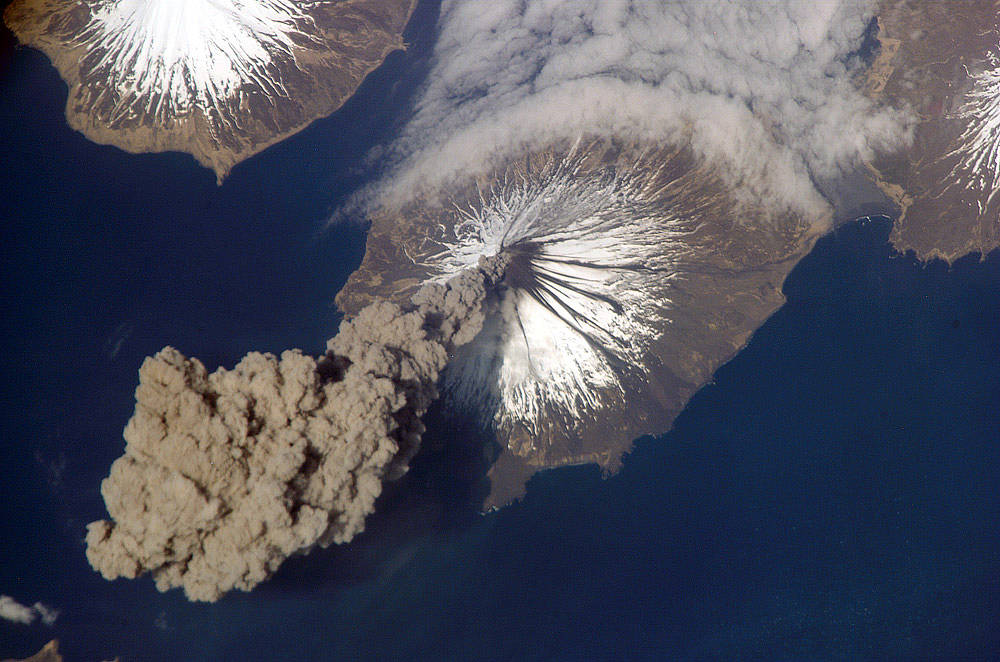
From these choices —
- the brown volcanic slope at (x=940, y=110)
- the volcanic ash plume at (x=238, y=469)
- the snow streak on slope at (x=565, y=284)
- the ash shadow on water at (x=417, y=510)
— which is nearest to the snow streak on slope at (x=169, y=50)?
the snow streak on slope at (x=565, y=284)

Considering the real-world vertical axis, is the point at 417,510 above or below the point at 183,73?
below

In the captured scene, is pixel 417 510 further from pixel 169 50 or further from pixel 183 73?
pixel 169 50

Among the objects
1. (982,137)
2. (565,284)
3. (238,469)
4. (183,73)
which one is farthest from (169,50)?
(982,137)

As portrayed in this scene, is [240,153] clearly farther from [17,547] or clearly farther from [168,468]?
[17,547]

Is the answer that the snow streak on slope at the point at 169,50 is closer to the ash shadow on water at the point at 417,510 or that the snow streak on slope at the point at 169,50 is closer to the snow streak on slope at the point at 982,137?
the ash shadow on water at the point at 417,510

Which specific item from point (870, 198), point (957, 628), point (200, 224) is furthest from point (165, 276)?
point (957, 628)

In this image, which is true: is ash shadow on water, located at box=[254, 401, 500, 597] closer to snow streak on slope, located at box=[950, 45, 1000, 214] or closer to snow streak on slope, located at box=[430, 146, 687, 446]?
snow streak on slope, located at box=[430, 146, 687, 446]

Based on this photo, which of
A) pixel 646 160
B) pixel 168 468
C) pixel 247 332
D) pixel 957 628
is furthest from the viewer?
pixel 957 628
